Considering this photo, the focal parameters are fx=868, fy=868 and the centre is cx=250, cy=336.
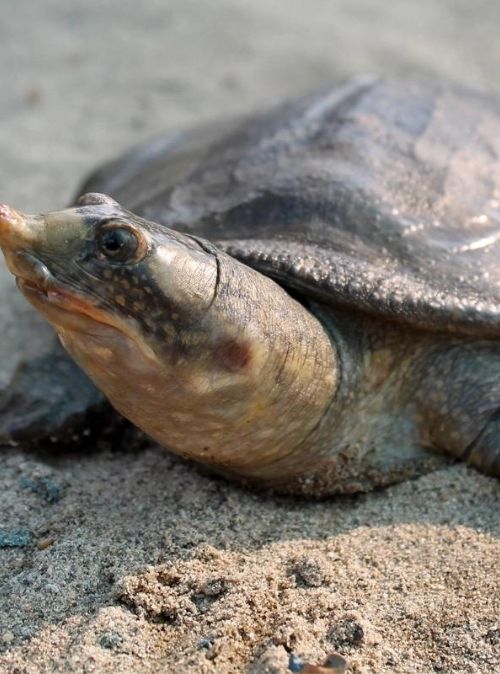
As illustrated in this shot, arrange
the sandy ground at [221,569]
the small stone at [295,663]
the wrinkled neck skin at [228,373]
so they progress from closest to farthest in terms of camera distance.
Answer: the small stone at [295,663] → the sandy ground at [221,569] → the wrinkled neck skin at [228,373]

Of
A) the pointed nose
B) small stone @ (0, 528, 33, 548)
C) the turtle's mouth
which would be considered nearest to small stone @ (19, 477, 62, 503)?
small stone @ (0, 528, 33, 548)

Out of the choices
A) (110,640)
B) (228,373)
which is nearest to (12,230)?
(228,373)

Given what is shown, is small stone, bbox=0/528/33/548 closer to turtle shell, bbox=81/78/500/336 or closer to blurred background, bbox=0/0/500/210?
turtle shell, bbox=81/78/500/336

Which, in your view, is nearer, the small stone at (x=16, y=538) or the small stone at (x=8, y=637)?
the small stone at (x=8, y=637)

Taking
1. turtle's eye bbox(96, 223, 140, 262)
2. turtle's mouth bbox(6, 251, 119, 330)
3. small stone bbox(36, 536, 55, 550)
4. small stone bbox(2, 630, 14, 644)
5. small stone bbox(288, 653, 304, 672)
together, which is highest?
turtle's eye bbox(96, 223, 140, 262)

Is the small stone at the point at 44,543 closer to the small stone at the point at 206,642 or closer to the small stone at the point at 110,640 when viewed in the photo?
the small stone at the point at 110,640

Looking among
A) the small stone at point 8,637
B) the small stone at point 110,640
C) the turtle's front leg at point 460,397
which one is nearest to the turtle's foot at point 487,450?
the turtle's front leg at point 460,397
